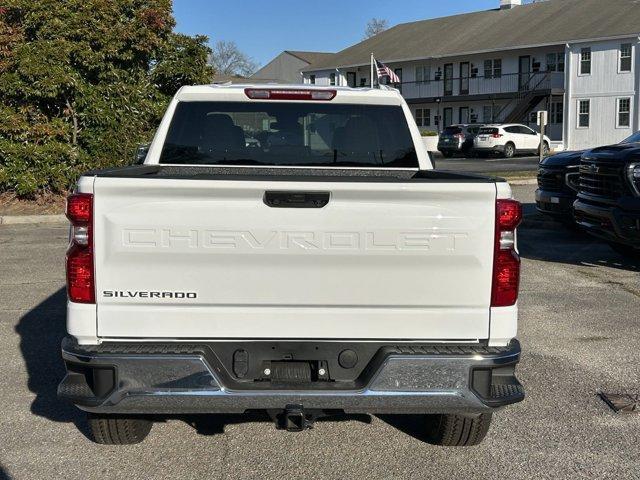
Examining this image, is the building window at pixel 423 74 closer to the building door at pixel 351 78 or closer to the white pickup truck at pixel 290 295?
the building door at pixel 351 78

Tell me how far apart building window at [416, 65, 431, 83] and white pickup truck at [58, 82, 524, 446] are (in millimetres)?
47222

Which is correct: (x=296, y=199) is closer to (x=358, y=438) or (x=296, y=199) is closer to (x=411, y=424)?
(x=358, y=438)

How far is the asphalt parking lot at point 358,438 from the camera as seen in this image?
13.0 ft

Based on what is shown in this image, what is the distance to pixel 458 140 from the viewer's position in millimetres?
36062

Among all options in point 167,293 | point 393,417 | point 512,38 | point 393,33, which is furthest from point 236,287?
point 393,33

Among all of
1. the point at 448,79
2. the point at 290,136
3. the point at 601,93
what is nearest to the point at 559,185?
the point at 290,136

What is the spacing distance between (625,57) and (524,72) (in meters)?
6.56

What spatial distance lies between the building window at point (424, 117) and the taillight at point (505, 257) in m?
46.8

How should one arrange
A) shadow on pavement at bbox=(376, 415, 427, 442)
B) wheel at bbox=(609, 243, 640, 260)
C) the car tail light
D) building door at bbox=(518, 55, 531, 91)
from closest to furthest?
shadow on pavement at bbox=(376, 415, 427, 442), the car tail light, wheel at bbox=(609, 243, 640, 260), building door at bbox=(518, 55, 531, 91)

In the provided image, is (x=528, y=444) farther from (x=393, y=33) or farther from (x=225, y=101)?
(x=393, y=33)

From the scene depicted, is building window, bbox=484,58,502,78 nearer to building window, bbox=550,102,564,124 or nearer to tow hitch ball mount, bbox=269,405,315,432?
building window, bbox=550,102,564,124

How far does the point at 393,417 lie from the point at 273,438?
81 centimetres

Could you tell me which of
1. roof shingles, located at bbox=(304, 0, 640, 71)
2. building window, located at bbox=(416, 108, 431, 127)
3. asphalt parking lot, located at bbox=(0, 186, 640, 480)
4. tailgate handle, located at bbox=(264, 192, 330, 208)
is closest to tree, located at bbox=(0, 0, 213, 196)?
asphalt parking lot, located at bbox=(0, 186, 640, 480)

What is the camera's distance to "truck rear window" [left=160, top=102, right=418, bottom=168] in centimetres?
505
